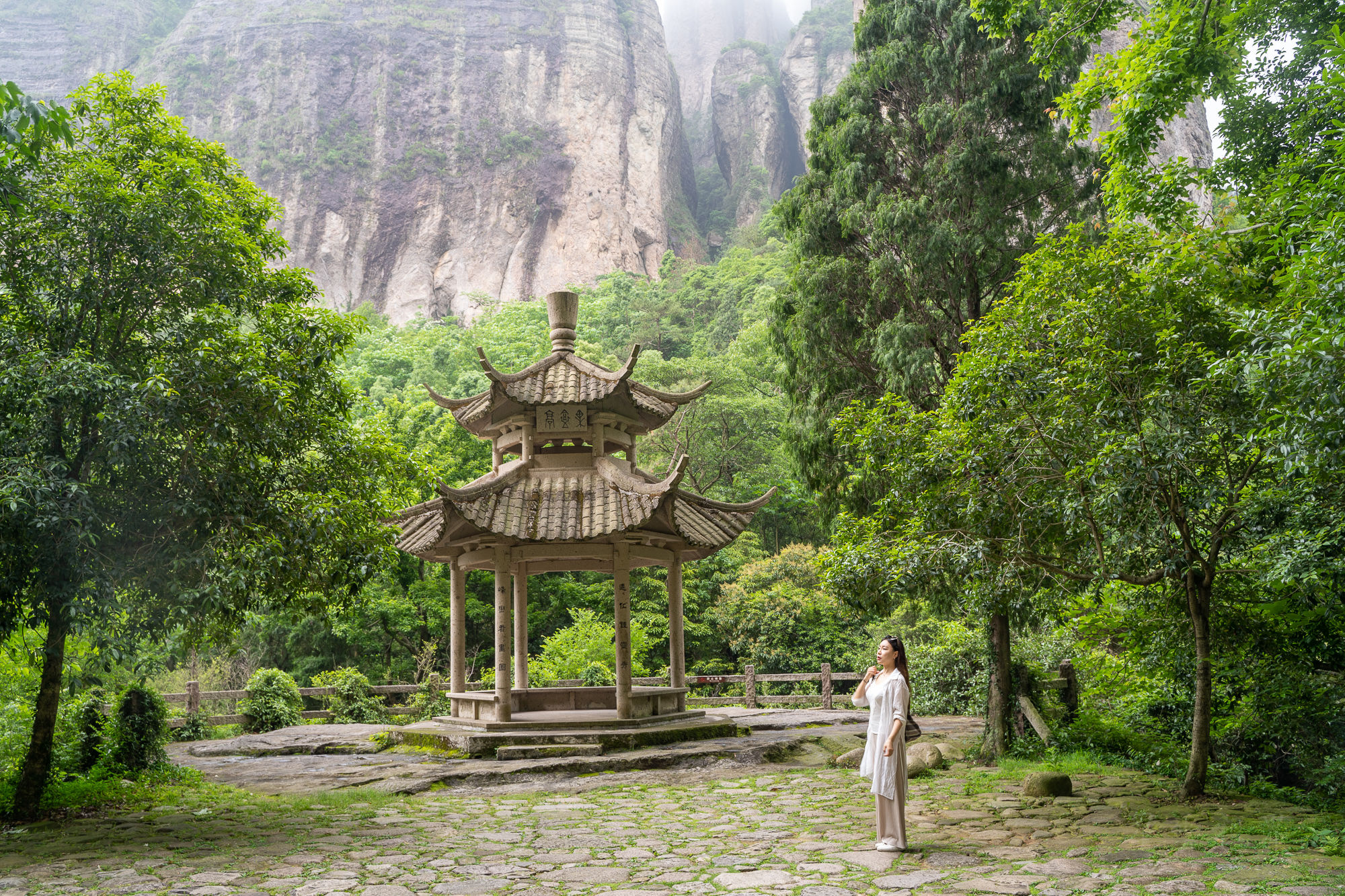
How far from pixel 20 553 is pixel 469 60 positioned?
50.5 metres

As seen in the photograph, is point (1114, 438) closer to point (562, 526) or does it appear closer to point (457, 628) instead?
point (562, 526)

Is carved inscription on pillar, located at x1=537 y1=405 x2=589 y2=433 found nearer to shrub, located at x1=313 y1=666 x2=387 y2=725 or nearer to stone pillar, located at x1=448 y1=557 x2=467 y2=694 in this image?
stone pillar, located at x1=448 y1=557 x2=467 y2=694

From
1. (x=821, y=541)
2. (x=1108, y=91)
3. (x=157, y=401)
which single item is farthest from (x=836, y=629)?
(x=157, y=401)

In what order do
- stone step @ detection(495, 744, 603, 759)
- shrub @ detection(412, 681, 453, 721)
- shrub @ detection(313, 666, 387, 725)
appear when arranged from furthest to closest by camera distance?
shrub @ detection(313, 666, 387, 725)
shrub @ detection(412, 681, 453, 721)
stone step @ detection(495, 744, 603, 759)

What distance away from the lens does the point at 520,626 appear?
36.9 ft

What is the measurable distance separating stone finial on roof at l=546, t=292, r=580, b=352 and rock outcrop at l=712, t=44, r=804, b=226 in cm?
4387

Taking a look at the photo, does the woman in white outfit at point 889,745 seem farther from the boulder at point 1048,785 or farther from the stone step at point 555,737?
the stone step at point 555,737

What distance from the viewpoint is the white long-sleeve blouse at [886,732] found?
558cm

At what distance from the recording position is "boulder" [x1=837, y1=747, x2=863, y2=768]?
1001 centimetres

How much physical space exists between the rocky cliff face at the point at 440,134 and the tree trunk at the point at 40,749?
130 ft

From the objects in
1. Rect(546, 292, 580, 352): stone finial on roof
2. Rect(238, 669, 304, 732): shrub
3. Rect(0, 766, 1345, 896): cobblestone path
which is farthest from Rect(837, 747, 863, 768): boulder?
Rect(238, 669, 304, 732): shrub

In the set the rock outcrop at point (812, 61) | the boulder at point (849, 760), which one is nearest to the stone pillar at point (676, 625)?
the boulder at point (849, 760)

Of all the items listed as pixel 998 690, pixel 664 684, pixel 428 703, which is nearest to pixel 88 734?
pixel 428 703

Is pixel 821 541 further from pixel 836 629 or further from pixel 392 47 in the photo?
pixel 392 47
